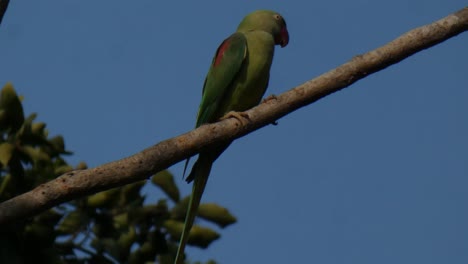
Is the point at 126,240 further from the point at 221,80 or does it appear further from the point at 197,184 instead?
the point at 221,80

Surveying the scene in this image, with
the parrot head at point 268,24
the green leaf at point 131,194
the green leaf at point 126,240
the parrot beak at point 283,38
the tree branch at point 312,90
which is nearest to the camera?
the tree branch at point 312,90

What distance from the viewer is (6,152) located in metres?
5.25

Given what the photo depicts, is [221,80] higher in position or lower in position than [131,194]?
higher

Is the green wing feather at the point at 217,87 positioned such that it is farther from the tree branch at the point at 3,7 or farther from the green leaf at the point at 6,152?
the tree branch at the point at 3,7

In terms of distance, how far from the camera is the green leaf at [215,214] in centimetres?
513

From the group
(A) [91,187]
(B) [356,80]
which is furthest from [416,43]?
(A) [91,187]

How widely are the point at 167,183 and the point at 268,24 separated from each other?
1.34m

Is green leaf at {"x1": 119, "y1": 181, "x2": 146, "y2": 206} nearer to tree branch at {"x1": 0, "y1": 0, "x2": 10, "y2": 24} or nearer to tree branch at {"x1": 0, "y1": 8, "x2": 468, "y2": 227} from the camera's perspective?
tree branch at {"x1": 0, "y1": 8, "x2": 468, "y2": 227}

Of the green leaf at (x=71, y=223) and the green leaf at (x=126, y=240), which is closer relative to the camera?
the green leaf at (x=126, y=240)

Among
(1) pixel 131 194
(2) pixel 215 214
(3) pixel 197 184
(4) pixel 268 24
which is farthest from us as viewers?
(4) pixel 268 24

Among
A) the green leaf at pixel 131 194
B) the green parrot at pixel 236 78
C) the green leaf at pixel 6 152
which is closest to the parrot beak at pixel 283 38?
the green parrot at pixel 236 78

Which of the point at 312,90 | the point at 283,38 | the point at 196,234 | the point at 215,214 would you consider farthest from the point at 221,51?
the point at 312,90

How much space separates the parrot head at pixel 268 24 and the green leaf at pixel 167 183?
1.19m

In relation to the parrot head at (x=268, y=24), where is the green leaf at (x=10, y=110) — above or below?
below
